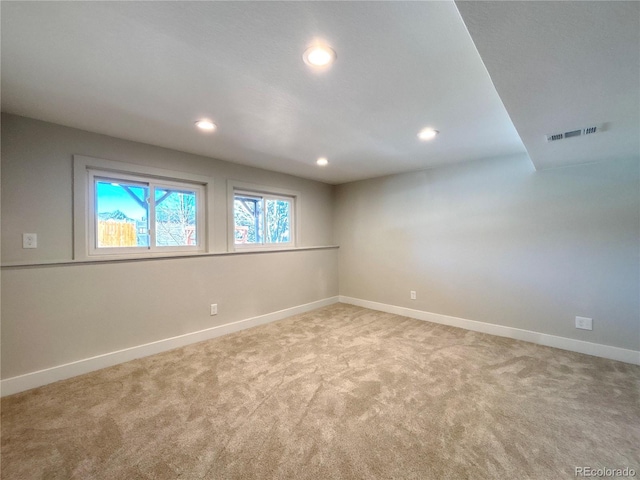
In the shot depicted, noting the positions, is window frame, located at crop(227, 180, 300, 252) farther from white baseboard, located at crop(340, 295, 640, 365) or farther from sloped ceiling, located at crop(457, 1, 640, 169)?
sloped ceiling, located at crop(457, 1, 640, 169)

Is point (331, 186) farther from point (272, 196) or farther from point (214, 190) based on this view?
point (214, 190)

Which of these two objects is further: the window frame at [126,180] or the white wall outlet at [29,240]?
the window frame at [126,180]

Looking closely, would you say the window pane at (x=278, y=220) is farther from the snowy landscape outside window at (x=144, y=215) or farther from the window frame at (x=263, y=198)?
the snowy landscape outside window at (x=144, y=215)

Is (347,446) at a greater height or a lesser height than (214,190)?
lesser

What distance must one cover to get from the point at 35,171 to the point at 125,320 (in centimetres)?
149

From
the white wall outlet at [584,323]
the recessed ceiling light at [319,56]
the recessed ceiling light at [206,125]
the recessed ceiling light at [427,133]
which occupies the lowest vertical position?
the white wall outlet at [584,323]

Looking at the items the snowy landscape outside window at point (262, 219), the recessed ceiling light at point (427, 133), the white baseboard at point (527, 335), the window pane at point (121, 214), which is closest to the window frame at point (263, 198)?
the snowy landscape outside window at point (262, 219)

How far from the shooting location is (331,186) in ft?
16.3

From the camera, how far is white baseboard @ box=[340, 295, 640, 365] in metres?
2.61

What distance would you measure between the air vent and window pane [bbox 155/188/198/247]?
3.51 meters

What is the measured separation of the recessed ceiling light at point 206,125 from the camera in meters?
2.27

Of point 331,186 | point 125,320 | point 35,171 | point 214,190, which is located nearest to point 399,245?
point 331,186
